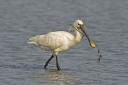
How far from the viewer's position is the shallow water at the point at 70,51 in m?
14.5

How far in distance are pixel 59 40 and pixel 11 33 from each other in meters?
4.67

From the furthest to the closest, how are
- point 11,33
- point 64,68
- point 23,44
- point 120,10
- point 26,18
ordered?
point 120,10 < point 26,18 < point 11,33 < point 23,44 < point 64,68

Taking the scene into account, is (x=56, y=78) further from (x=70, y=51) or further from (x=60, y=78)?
(x=70, y=51)

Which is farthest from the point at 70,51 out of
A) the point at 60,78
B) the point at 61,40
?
the point at 60,78

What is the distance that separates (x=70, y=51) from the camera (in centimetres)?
1783

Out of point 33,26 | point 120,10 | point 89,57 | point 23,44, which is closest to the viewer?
point 89,57

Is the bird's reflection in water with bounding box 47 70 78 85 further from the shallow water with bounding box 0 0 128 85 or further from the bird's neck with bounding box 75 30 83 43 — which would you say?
the bird's neck with bounding box 75 30 83 43

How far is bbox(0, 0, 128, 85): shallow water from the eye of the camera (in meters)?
14.5

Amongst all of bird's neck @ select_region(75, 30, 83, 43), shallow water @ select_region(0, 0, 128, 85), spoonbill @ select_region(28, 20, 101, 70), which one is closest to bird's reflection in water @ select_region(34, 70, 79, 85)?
shallow water @ select_region(0, 0, 128, 85)

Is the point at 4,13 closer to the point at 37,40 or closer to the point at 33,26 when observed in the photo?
the point at 33,26

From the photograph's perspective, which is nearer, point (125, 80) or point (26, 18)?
point (125, 80)

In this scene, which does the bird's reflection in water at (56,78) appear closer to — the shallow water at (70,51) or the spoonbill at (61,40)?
the shallow water at (70,51)

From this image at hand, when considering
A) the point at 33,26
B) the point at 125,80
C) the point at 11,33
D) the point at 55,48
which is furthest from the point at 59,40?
the point at 33,26

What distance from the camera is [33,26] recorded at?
2198cm
